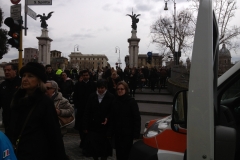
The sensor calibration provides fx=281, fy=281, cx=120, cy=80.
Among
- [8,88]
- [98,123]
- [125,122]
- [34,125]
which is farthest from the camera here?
[98,123]

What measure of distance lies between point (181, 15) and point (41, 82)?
1304 inches

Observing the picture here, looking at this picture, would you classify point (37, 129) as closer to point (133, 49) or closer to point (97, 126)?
point (97, 126)

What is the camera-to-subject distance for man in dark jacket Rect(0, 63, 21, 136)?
4.84 meters

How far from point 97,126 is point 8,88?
5.80 ft

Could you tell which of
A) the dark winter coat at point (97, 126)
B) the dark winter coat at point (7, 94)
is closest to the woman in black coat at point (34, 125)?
the dark winter coat at point (7, 94)

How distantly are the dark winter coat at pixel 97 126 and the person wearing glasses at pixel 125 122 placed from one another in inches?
10.6

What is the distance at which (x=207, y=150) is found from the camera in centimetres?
199

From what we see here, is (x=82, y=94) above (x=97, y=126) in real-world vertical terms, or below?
above

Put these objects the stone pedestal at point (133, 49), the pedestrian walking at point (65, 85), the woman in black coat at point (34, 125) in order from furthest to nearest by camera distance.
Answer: the stone pedestal at point (133, 49) → the pedestrian walking at point (65, 85) → the woman in black coat at point (34, 125)

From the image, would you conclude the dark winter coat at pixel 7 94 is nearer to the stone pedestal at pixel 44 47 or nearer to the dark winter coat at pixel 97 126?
the dark winter coat at pixel 97 126

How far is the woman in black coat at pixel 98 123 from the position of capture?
5.25 m

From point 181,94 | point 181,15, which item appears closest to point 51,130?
point 181,94

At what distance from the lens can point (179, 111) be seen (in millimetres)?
2686

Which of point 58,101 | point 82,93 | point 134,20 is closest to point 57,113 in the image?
point 58,101
